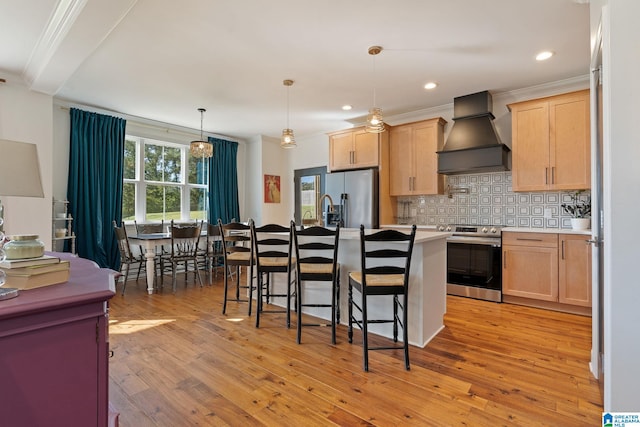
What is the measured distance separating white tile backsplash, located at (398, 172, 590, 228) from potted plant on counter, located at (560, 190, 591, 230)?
6 centimetres

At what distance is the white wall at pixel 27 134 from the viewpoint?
11.2ft

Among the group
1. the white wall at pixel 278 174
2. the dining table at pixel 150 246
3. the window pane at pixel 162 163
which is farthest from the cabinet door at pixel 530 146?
the window pane at pixel 162 163

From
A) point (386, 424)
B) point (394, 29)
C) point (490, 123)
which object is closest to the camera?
point (386, 424)

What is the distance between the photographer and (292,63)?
3.26 meters

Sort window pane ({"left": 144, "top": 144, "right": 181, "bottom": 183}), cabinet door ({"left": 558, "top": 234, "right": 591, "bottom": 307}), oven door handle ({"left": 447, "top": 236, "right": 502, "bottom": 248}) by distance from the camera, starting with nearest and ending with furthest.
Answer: cabinet door ({"left": 558, "top": 234, "right": 591, "bottom": 307}), oven door handle ({"left": 447, "top": 236, "right": 502, "bottom": 248}), window pane ({"left": 144, "top": 144, "right": 181, "bottom": 183})

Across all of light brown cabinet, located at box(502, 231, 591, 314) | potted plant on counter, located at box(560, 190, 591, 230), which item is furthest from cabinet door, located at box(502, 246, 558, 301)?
potted plant on counter, located at box(560, 190, 591, 230)

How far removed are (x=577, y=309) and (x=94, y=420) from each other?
13.9 ft

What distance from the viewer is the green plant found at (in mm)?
3562

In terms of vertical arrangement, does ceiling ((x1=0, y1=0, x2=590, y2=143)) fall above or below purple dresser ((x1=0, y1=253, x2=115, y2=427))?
above

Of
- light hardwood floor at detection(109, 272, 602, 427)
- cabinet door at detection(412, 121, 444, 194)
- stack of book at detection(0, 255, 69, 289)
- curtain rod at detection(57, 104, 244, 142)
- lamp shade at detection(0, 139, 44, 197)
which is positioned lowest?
light hardwood floor at detection(109, 272, 602, 427)

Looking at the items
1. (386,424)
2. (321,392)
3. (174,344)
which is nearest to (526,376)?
(386,424)

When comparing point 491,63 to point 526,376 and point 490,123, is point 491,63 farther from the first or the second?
point 526,376

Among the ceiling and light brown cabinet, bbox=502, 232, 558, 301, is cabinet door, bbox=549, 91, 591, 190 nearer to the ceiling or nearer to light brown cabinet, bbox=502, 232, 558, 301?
the ceiling

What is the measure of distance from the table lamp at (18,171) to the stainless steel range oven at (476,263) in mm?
3900
